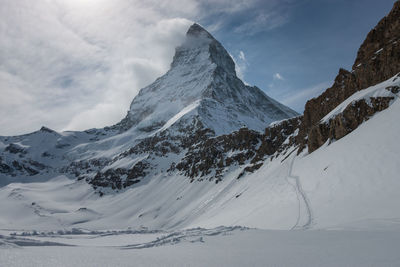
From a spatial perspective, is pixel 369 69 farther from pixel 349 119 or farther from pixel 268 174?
pixel 268 174

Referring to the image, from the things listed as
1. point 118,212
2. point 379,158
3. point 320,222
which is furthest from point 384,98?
point 118,212

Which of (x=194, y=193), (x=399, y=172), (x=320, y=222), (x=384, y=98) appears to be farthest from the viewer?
(x=194, y=193)

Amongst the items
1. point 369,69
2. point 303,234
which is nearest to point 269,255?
point 303,234

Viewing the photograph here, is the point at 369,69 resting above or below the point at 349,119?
above

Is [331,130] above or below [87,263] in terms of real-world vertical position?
above

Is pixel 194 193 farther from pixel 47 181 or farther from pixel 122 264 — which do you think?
pixel 47 181

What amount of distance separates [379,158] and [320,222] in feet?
25.6

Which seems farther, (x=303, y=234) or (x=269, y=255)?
(x=303, y=234)

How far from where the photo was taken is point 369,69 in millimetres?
31391

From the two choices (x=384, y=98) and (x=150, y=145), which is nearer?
(x=384, y=98)

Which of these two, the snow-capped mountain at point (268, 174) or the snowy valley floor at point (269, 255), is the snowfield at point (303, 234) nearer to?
the snowy valley floor at point (269, 255)

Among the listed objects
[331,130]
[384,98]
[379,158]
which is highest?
[384,98]

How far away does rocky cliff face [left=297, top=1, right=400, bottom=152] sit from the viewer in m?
29.2

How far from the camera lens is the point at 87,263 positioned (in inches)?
230
